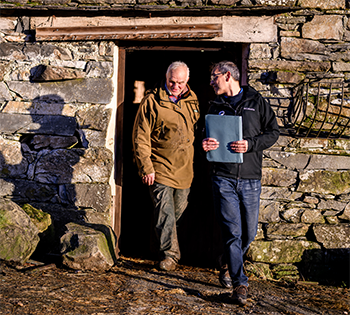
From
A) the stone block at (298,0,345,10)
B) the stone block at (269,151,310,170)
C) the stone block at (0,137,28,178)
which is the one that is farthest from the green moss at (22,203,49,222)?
the stone block at (298,0,345,10)

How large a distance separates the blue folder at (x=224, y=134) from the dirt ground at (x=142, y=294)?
1.12 m

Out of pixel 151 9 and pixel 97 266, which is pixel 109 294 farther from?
pixel 151 9

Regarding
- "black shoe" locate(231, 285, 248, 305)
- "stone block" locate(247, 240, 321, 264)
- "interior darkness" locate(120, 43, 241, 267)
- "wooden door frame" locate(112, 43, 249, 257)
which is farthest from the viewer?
"interior darkness" locate(120, 43, 241, 267)

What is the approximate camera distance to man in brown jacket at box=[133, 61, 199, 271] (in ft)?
12.5

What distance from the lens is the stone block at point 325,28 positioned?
4.05 m

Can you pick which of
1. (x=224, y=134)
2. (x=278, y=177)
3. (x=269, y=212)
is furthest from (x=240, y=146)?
(x=269, y=212)

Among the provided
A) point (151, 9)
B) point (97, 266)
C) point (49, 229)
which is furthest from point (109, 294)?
point (151, 9)

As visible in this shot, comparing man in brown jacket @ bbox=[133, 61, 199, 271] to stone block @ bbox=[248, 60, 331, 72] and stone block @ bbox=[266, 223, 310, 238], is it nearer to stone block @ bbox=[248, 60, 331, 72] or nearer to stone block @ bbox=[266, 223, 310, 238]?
stone block @ bbox=[248, 60, 331, 72]

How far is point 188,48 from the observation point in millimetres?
4305

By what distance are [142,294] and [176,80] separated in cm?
201

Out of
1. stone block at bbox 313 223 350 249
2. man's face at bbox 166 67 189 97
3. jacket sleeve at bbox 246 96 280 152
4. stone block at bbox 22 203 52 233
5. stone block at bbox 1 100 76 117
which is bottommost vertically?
stone block at bbox 313 223 350 249

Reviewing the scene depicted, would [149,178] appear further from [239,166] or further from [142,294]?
[142,294]

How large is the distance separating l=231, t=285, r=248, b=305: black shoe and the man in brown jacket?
104 cm

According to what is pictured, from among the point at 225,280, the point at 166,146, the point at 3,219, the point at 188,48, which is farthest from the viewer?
the point at 188,48
